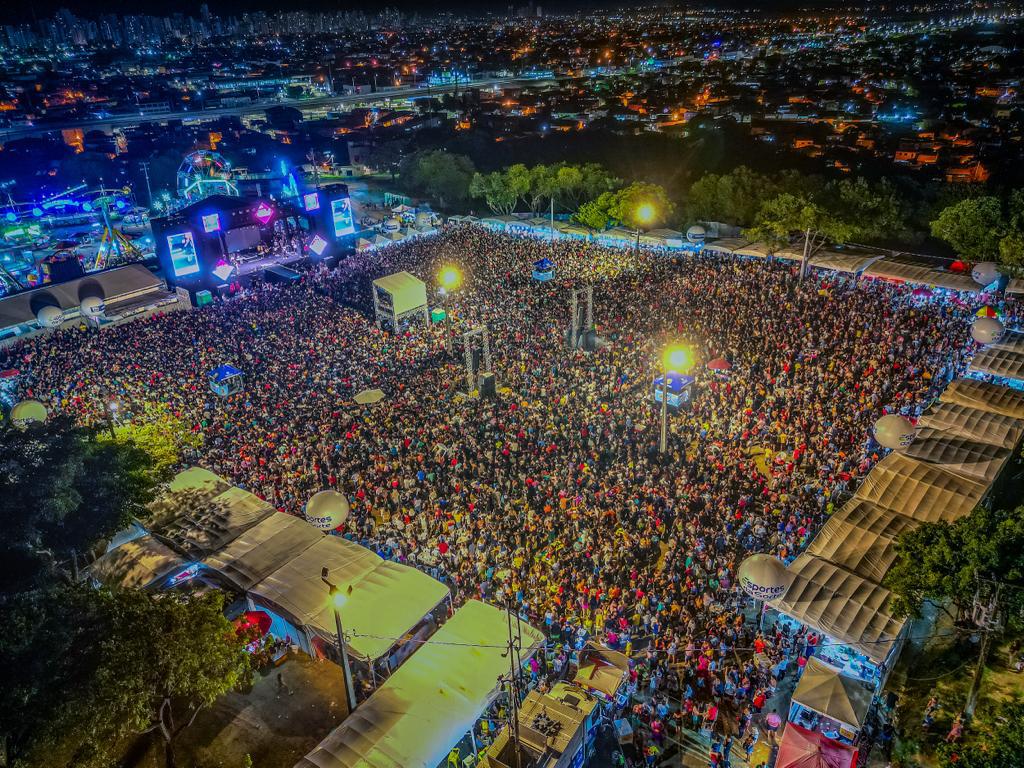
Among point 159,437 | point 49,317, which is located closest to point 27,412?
point 159,437

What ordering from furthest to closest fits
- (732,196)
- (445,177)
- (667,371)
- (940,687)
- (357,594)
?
(445,177), (732,196), (667,371), (357,594), (940,687)

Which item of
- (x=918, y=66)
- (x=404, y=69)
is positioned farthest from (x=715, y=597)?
(x=404, y=69)

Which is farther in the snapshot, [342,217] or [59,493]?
[342,217]

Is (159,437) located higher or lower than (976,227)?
lower

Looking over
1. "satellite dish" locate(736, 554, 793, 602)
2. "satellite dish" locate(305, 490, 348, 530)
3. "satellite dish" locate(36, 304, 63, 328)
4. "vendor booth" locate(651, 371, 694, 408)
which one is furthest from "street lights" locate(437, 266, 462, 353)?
"satellite dish" locate(36, 304, 63, 328)

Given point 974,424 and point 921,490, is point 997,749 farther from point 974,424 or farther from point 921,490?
point 974,424

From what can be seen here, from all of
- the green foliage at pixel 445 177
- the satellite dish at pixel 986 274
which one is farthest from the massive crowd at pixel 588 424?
the green foliage at pixel 445 177

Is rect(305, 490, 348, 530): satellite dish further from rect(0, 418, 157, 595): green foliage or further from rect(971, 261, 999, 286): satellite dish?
rect(971, 261, 999, 286): satellite dish
